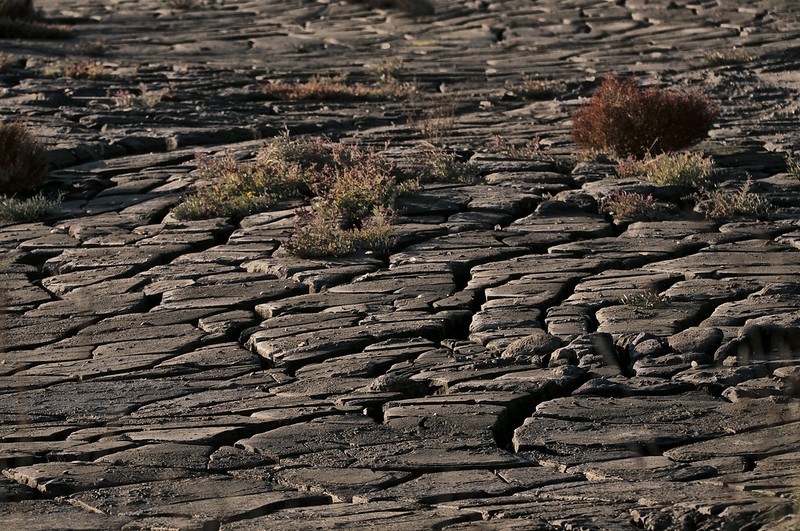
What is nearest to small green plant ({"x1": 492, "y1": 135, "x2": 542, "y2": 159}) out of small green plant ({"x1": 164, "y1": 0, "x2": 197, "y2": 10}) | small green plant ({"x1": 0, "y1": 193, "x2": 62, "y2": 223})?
small green plant ({"x1": 0, "y1": 193, "x2": 62, "y2": 223})

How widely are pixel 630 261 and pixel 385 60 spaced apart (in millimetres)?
10499

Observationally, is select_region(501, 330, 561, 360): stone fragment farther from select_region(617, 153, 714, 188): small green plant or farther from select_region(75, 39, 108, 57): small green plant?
select_region(75, 39, 108, 57): small green plant

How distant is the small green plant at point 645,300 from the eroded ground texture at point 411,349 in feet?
0.11

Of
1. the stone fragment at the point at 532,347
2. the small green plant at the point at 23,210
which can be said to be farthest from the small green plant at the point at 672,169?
the small green plant at the point at 23,210

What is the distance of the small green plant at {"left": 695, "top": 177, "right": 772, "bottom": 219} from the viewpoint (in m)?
9.64

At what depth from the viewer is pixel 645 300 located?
744cm

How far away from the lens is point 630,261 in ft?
28.0

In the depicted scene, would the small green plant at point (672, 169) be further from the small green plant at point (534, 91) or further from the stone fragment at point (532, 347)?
the small green plant at point (534, 91)

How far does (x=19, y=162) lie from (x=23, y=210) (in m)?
0.84

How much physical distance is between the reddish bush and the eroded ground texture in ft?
1.47

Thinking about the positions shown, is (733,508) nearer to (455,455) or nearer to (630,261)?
(455,455)

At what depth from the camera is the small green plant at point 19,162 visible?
11469mm

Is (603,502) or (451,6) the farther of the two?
(451,6)

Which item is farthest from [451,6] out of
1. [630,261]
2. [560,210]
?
[630,261]
